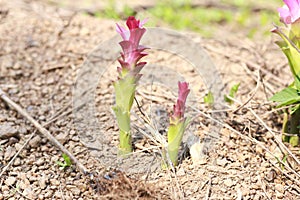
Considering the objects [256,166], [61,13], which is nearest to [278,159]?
[256,166]

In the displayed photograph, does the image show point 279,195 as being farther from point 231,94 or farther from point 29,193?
point 29,193

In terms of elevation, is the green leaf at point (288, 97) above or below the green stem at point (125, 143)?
above

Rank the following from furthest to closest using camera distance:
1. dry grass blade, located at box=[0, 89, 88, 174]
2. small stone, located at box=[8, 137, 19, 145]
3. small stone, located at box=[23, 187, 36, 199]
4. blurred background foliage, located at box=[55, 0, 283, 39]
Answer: blurred background foliage, located at box=[55, 0, 283, 39]
small stone, located at box=[8, 137, 19, 145]
dry grass blade, located at box=[0, 89, 88, 174]
small stone, located at box=[23, 187, 36, 199]

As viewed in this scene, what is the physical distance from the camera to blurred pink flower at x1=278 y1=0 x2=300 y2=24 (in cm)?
168

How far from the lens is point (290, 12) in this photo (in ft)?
5.62

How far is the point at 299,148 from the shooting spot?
1962mm

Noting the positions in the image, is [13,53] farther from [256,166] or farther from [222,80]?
[256,166]

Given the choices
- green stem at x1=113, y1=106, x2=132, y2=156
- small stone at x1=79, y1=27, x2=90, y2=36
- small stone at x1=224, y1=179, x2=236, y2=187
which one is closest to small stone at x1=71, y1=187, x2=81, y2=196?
green stem at x1=113, y1=106, x2=132, y2=156

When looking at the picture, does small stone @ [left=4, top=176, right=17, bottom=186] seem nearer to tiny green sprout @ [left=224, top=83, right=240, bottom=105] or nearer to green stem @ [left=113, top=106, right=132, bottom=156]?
green stem @ [left=113, top=106, right=132, bottom=156]

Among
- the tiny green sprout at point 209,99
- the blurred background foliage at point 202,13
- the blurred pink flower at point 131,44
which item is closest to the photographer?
the blurred pink flower at point 131,44

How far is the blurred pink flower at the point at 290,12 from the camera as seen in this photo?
1685 mm

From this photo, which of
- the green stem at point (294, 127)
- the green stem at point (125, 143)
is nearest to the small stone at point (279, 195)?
the green stem at point (294, 127)

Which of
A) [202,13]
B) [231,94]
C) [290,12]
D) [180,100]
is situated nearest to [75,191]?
[180,100]

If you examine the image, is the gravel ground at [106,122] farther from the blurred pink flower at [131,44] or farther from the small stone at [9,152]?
the blurred pink flower at [131,44]
